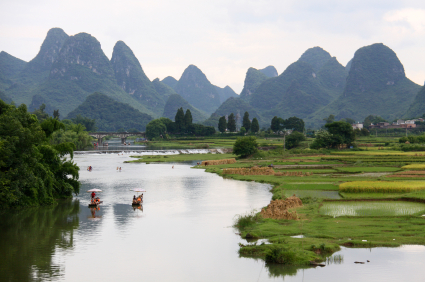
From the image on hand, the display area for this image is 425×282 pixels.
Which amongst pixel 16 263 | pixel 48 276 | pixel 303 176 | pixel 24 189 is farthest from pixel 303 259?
pixel 303 176

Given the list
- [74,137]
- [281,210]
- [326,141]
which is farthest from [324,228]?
[74,137]

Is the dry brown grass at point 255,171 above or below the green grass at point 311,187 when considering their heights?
above

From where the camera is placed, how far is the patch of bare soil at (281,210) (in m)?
35.2

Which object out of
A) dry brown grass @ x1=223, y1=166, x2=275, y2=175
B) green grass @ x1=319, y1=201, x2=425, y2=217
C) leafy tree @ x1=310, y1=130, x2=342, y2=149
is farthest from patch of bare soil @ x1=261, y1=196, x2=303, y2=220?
leafy tree @ x1=310, y1=130, x2=342, y2=149

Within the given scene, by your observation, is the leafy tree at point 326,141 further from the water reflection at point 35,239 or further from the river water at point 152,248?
the water reflection at point 35,239

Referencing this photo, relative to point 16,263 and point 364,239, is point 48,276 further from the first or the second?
point 364,239

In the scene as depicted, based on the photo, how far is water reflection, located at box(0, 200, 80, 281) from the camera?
2366 cm

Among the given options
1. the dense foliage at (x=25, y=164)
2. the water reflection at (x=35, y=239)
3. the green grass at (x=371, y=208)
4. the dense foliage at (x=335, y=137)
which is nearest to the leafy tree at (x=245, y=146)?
the dense foliage at (x=335, y=137)

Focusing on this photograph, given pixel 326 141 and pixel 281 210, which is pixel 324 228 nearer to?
pixel 281 210

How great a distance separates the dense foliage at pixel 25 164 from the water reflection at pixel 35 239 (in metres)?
1.79

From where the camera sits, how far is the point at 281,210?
37.2 metres

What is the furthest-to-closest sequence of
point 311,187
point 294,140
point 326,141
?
point 294,140 < point 326,141 < point 311,187

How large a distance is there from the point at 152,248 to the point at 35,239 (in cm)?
970

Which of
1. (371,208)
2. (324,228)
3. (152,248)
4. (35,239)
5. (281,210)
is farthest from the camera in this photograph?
(371,208)
